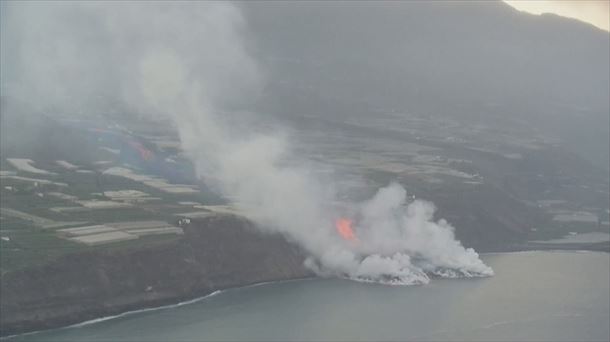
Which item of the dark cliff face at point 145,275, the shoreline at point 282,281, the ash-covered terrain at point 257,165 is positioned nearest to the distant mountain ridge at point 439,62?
the ash-covered terrain at point 257,165

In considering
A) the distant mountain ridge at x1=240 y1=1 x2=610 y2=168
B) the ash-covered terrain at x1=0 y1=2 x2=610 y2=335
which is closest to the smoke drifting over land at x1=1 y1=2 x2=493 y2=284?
the ash-covered terrain at x1=0 y1=2 x2=610 y2=335

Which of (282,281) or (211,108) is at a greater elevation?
(211,108)

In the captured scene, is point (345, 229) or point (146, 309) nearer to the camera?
point (146, 309)

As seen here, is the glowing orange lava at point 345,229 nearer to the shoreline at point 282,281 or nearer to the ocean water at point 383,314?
the shoreline at point 282,281

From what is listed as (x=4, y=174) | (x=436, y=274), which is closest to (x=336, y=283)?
(x=436, y=274)

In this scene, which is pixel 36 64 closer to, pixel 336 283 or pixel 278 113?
pixel 278 113

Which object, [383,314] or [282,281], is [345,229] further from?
[383,314]

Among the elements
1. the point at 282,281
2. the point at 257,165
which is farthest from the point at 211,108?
the point at 282,281
